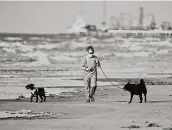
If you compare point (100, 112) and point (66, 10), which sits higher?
point (66, 10)

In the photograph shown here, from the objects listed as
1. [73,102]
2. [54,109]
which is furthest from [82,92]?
[54,109]

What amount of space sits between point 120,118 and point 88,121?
403mm

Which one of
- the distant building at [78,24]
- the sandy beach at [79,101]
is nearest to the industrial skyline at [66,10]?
the distant building at [78,24]

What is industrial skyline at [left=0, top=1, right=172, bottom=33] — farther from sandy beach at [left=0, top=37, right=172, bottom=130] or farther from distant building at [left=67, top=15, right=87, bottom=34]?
sandy beach at [left=0, top=37, right=172, bottom=130]

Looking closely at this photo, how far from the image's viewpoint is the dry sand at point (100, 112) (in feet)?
17.3

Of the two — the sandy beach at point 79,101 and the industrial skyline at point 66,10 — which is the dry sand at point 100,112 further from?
the industrial skyline at point 66,10

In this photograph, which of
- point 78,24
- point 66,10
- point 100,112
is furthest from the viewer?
point 78,24

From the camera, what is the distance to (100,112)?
6137mm

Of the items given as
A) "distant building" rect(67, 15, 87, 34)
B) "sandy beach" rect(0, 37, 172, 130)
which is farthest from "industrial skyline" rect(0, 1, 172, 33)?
"sandy beach" rect(0, 37, 172, 130)

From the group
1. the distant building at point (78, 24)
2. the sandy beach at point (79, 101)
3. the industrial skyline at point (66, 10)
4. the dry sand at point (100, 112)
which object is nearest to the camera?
the dry sand at point (100, 112)

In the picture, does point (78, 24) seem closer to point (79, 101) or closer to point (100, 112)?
point (79, 101)

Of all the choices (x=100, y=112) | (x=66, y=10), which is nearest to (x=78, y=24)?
(x=66, y=10)

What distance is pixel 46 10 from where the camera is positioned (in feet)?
33.3

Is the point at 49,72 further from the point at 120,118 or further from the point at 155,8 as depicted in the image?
the point at 120,118
